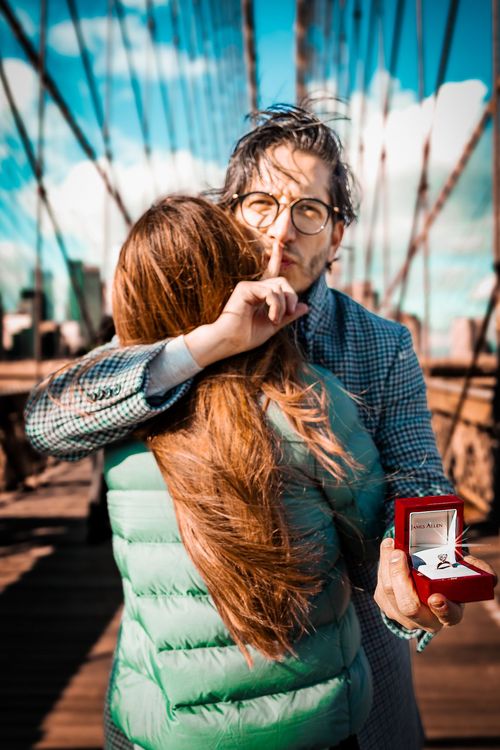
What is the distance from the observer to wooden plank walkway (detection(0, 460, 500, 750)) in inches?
59.4

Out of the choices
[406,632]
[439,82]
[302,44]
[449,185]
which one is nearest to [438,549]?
[406,632]

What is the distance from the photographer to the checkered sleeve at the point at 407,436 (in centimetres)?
64

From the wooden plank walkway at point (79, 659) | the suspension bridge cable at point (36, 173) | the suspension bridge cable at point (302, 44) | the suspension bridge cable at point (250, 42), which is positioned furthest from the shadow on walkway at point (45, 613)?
the suspension bridge cable at point (302, 44)

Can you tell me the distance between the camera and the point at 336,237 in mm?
777

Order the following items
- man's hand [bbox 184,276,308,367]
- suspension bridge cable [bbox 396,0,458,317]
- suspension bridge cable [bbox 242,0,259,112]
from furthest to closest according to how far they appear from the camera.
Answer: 1. suspension bridge cable [bbox 242,0,259,112]
2. suspension bridge cable [bbox 396,0,458,317]
3. man's hand [bbox 184,276,308,367]

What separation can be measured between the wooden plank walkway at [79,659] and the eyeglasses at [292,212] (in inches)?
53.4

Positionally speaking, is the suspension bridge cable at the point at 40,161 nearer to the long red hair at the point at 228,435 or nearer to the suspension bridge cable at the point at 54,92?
the suspension bridge cable at the point at 54,92

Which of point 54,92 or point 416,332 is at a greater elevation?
point 54,92

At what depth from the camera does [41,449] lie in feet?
2.08

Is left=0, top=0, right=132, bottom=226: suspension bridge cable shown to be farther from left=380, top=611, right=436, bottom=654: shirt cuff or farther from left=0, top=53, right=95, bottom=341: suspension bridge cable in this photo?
left=380, top=611, right=436, bottom=654: shirt cuff

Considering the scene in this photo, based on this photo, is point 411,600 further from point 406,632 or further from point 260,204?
point 260,204

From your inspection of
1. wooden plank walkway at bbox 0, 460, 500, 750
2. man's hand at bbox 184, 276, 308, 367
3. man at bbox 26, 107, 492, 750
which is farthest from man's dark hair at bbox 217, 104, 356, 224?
wooden plank walkway at bbox 0, 460, 500, 750

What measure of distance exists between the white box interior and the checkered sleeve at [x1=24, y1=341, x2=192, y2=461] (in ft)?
0.83

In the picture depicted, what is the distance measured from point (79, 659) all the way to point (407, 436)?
163cm
